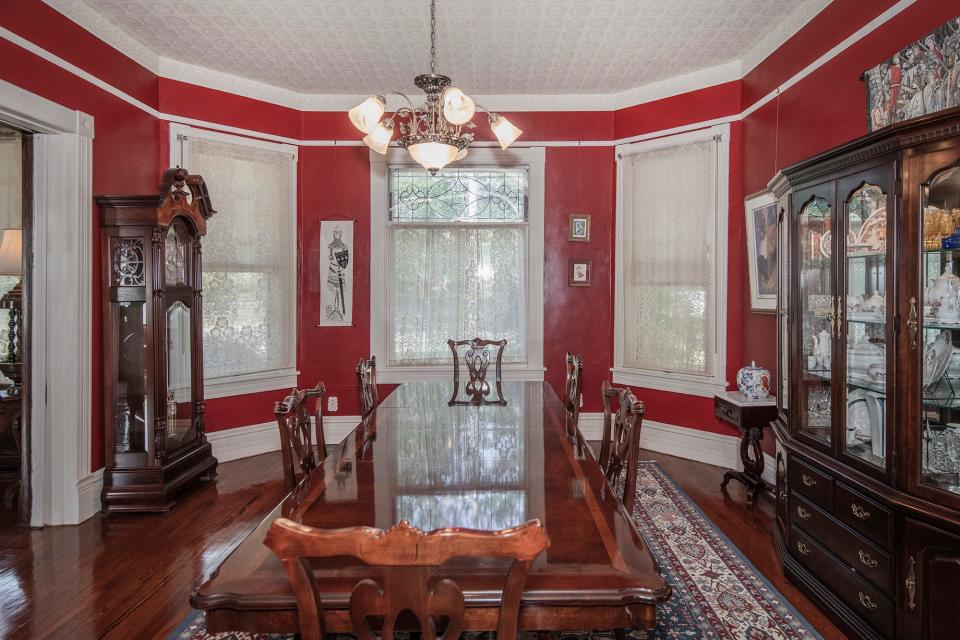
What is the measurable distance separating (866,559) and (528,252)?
343 centimetres

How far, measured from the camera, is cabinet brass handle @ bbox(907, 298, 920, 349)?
195cm

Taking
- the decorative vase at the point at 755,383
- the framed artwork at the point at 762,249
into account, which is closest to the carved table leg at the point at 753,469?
the decorative vase at the point at 755,383

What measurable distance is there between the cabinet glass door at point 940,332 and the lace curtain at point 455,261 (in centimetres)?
332

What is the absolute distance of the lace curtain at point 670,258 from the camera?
4.51 m

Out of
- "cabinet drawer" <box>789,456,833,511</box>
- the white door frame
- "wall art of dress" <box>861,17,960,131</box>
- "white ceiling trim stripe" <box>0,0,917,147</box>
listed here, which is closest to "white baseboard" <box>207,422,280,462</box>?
the white door frame

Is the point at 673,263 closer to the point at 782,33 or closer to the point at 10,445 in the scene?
the point at 782,33

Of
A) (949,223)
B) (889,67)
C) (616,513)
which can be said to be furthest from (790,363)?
(616,513)

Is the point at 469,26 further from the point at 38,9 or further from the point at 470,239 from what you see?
the point at 38,9

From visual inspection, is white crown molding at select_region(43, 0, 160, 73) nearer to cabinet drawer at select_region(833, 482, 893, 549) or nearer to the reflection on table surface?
the reflection on table surface

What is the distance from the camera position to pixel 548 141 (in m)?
5.01

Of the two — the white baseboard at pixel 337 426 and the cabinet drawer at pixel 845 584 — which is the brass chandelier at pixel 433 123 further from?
the white baseboard at pixel 337 426

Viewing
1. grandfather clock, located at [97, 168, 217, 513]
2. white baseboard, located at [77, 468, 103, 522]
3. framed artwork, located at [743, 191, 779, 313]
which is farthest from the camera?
framed artwork, located at [743, 191, 779, 313]

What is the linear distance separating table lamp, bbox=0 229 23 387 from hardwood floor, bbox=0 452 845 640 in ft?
3.45

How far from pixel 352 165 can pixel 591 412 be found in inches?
122
